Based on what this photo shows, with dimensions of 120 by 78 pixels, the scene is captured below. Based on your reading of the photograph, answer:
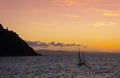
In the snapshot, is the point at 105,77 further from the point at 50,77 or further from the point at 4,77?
the point at 4,77

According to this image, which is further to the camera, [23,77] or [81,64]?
[81,64]

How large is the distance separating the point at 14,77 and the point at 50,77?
10769 millimetres

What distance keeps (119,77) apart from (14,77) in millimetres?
31267

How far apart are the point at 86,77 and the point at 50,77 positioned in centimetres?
1077

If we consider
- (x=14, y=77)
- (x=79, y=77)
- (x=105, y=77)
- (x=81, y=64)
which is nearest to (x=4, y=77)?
(x=14, y=77)

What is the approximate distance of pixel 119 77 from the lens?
91.2 m

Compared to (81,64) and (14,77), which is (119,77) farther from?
(81,64)

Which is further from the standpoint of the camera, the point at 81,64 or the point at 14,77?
the point at 81,64

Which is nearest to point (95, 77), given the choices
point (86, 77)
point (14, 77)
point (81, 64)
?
point (86, 77)

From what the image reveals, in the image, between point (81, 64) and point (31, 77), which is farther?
point (81, 64)

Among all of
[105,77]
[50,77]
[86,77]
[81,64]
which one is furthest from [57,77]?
[81,64]

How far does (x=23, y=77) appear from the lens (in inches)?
3585

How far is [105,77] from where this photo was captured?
9225cm

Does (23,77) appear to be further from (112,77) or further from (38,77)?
(112,77)
